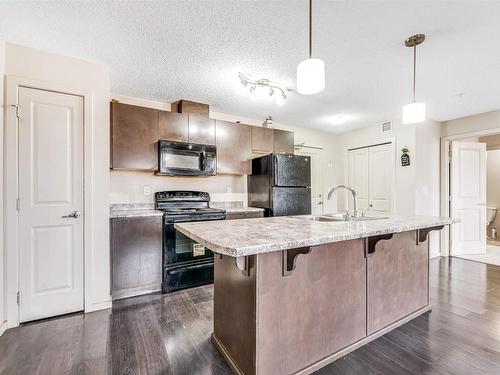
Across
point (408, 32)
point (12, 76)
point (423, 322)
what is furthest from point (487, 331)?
point (12, 76)

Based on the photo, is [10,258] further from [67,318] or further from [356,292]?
[356,292]

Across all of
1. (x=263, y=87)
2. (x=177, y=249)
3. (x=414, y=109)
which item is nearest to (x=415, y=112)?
(x=414, y=109)

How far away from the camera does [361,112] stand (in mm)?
4090

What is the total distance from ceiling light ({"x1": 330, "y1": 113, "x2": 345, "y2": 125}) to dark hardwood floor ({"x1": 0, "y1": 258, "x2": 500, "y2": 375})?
114 inches

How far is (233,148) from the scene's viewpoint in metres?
3.84

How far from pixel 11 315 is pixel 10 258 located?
1.60 feet

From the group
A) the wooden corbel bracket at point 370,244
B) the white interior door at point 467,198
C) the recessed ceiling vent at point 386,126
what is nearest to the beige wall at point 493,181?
the white interior door at point 467,198

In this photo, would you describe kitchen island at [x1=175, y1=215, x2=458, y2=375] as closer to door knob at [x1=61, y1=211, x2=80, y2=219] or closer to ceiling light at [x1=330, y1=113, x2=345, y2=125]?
door knob at [x1=61, y1=211, x2=80, y2=219]

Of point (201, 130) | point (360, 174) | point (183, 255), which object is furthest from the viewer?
point (360, 174)

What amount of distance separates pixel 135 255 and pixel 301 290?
6.60 feet

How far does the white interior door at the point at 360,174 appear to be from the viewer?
5.09 m

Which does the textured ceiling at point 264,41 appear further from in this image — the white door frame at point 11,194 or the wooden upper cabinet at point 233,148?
the wooden upper cabinet at point 233,148

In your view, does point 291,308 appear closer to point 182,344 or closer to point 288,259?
point 288,259

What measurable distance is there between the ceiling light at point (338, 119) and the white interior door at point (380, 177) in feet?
3.02
